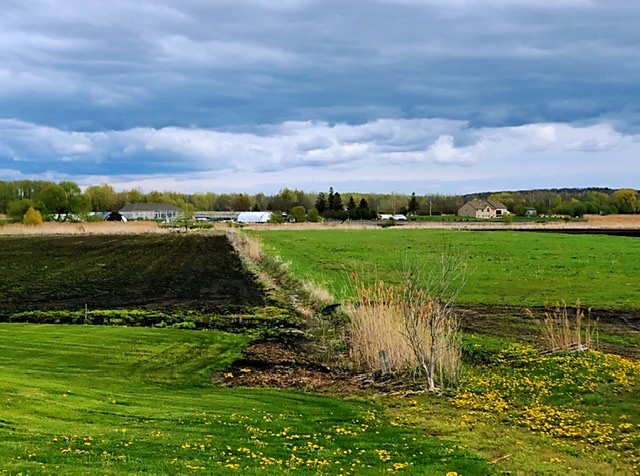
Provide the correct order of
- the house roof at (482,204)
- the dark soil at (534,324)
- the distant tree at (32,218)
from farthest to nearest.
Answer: the house roof at (482,204) < the distant tree at (32,218) < the dark soil at (534,324)

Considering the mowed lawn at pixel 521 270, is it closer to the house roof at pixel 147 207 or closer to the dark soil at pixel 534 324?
the dark soil at pixel 534 324

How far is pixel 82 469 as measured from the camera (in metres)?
6.87

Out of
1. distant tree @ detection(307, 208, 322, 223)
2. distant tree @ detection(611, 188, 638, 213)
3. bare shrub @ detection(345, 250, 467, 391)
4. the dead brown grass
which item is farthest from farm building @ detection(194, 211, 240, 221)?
bare shrub @ detection(345, 250, 467, 391)

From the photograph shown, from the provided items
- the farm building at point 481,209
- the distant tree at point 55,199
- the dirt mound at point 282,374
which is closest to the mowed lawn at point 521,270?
the dirt mound at point 282,374

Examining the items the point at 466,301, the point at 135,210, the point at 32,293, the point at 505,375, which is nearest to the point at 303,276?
the point at 466,301

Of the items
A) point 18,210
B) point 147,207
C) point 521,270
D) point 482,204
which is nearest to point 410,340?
point 521,270

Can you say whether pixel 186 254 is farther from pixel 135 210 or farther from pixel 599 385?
pixel 135 210

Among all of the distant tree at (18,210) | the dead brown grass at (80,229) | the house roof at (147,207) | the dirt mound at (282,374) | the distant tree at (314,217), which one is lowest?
the dirt mound at (282,374)

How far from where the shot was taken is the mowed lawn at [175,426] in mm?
7438

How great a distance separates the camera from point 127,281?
1337 inches

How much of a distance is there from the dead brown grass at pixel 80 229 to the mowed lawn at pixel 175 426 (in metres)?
79.2

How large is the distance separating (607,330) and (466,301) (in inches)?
267

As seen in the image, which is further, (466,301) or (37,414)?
(466,301)

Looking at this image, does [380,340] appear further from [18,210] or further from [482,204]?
[482,204]
